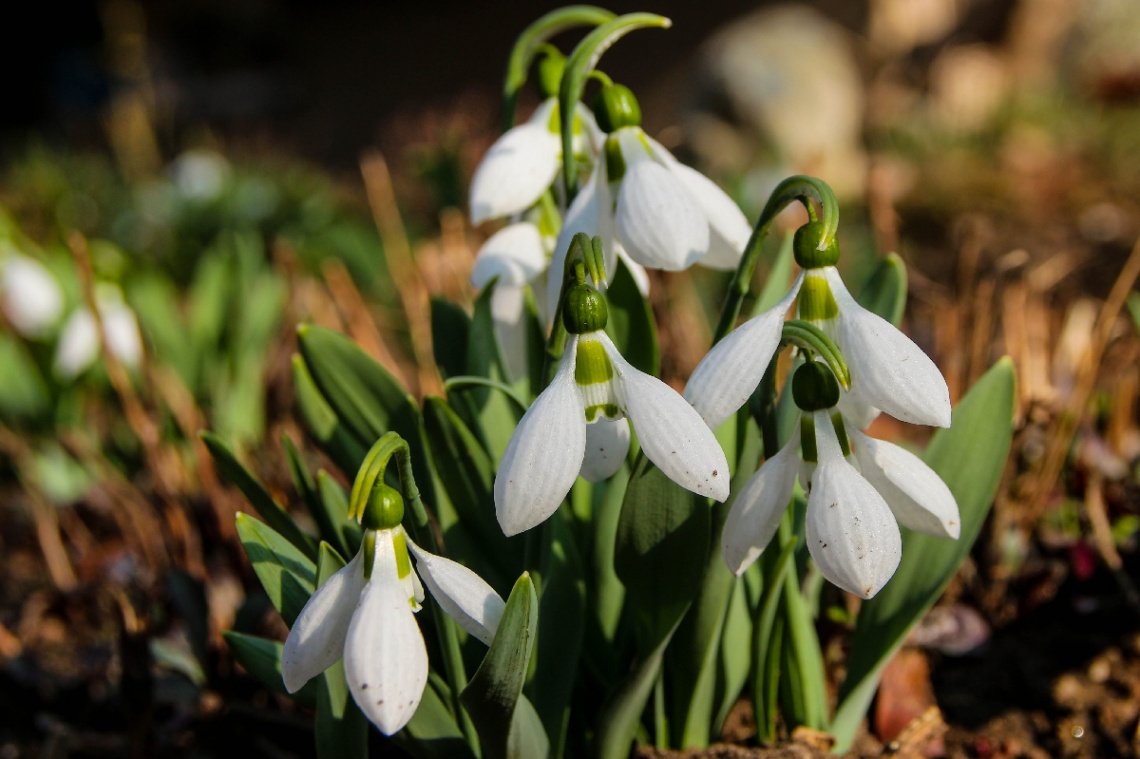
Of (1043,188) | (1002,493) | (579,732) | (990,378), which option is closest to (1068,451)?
(1002,493)

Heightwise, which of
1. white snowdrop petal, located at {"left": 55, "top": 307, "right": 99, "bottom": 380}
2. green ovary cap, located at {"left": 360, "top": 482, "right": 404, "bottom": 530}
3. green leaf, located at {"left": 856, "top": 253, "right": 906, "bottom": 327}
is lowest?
white snowdrop petal, located at {"left": 55, "top": 307, "right": 99, "bottom": 380}

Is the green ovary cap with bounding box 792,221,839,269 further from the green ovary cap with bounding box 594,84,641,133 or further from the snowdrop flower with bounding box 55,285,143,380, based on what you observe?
the snowdrop flower with bounding box 55,285,143,380

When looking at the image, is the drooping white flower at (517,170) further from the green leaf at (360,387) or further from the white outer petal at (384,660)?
the white outer petal at (384,660)

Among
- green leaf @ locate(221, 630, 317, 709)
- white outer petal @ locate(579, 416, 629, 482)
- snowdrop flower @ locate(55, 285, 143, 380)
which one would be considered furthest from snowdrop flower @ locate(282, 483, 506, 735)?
snowdrop flower @ locate(55, 285, 143, 380)

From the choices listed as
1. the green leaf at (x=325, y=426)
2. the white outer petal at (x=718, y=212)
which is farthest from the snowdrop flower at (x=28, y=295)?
the white outer petal at (x=718, y=212)

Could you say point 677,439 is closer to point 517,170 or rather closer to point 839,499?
point 839,499

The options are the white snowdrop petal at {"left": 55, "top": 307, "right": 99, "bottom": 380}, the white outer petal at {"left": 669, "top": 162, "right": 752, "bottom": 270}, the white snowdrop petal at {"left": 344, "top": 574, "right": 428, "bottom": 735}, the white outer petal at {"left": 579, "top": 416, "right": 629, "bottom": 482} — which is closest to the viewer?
the white snowdrop petal at {"left": 344, "top": 574, "right": 428, "bottom": 735}
